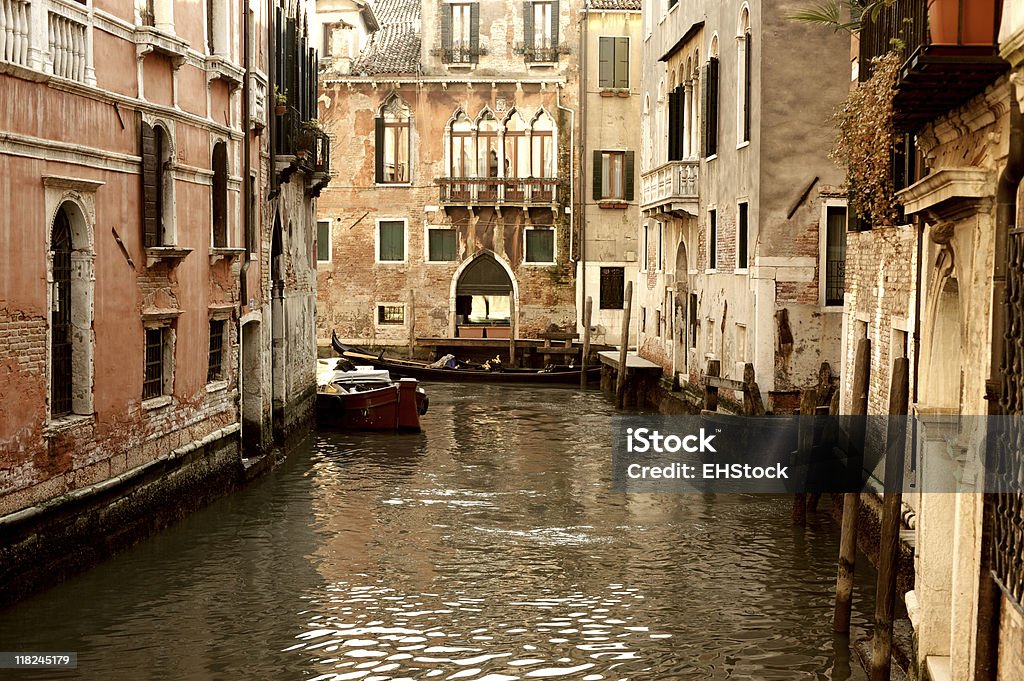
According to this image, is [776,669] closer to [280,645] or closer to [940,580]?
[940,580]

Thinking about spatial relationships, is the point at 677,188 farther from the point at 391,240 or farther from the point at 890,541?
the point at 890,541

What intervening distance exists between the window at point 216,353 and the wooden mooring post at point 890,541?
25.4ft

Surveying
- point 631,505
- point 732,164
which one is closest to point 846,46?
point 732,164

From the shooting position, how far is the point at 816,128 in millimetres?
15398

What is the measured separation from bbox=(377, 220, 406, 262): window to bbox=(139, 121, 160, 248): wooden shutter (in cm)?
1942

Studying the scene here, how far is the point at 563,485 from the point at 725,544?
3475mm

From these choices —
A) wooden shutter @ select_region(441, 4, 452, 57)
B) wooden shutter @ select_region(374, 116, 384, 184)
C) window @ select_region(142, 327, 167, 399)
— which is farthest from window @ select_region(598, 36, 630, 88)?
window @ select_region(142, 327, 167, 399)

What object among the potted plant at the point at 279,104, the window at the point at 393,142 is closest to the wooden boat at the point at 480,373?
the window at the point at 393,142

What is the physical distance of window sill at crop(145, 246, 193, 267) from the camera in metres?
11.0

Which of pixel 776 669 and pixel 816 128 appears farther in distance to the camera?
pixel 816 128

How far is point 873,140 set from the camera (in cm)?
958

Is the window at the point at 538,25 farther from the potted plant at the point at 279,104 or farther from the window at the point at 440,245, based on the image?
the potted plant at the point at 279,104

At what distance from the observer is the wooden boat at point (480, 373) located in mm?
25953

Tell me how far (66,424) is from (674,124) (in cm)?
1360
